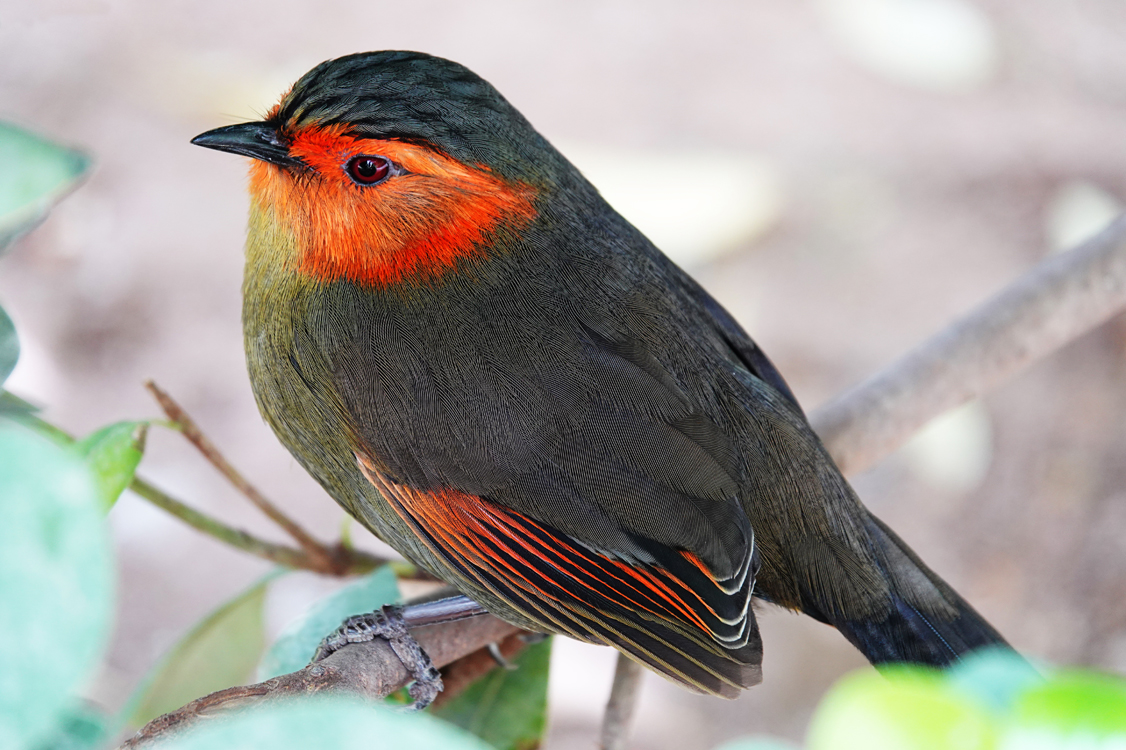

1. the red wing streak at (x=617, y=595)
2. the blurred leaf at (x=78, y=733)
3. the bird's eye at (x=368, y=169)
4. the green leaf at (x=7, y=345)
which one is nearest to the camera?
the green leaf at (x=7, y=345)

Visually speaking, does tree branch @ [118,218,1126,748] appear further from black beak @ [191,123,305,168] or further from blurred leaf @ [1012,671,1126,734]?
blurred leaf @ [1012,671,1126,734]

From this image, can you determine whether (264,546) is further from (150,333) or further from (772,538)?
(150,333)

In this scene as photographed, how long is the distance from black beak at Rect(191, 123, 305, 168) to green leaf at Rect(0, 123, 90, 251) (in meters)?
0.78

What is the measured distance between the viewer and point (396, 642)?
6.81 feet

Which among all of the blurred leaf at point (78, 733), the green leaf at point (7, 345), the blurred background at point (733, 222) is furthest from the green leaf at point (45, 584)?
the blurred background at point (733, 222)

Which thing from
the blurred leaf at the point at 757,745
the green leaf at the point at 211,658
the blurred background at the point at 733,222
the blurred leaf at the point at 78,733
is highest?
the blurred background at the point at 733,222

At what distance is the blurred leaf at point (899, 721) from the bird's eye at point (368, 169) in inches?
62.9

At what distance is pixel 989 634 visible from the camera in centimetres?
217

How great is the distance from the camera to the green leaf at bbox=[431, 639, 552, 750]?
7.43 ft

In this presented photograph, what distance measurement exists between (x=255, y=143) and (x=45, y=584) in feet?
4.73

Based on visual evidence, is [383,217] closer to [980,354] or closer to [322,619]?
[322,619]

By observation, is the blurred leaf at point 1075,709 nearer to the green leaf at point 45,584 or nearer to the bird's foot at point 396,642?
the green leaf at point 45,584

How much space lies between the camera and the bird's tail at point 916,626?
212cm

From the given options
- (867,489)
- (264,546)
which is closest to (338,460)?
(264,546)
